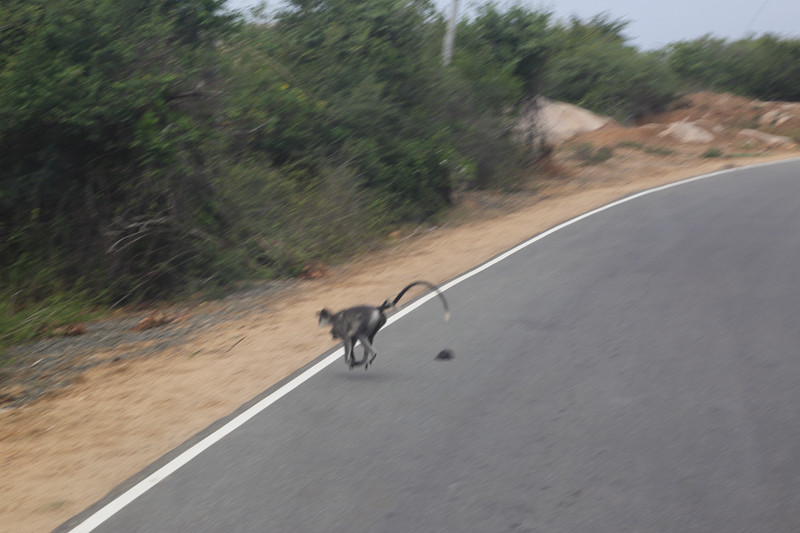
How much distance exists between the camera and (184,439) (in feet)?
24.0

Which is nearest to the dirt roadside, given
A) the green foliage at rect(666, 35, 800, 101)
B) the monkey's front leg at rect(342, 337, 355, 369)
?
the monkey's front leg at rect(342, 337, 355, 369)

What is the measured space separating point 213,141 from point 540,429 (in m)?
10.5

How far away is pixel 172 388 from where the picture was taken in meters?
9.04

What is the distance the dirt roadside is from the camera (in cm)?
668

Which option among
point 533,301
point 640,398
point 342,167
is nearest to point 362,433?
point 640,398

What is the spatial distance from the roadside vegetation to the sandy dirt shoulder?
210 centimetres

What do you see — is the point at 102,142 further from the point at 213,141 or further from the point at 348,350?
the point at 348,350

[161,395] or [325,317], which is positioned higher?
[325,317]

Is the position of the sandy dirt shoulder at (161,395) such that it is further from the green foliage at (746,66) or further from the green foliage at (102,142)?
the green foliage at (746,66)

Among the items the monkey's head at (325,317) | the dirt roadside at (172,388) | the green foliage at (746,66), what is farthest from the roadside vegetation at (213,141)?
the green foliage at (746,66)

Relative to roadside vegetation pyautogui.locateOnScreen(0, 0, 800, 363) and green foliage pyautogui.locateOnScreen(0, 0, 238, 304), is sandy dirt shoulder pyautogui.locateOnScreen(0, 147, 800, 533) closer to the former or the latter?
roadside vegetation pyautogui.locateOnScreen(0, 0, 800, 363)

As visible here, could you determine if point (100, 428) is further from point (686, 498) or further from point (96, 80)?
point (96, 80)

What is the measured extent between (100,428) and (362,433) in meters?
2.51

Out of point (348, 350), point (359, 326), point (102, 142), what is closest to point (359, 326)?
point (359, 326)
